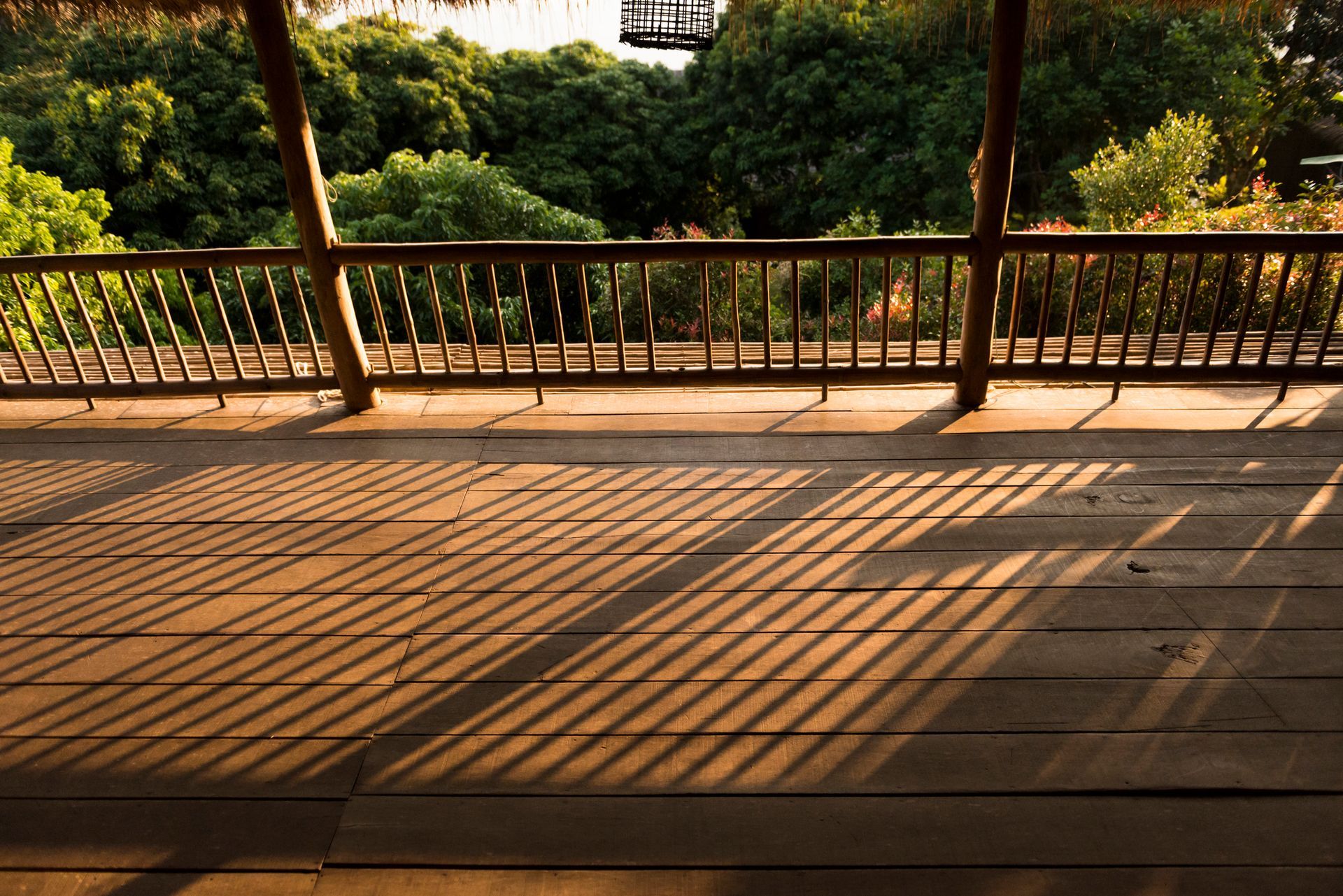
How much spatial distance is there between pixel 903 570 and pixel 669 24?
456 centimetres

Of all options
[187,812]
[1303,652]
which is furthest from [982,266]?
[187,812]

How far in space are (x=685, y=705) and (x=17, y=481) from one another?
2.93 meters

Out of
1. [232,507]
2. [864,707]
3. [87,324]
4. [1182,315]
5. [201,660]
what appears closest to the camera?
[864,707]

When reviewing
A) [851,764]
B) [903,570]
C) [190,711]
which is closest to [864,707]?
[851,764]

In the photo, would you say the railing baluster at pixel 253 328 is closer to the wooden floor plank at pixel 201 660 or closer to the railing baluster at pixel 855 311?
the wooden floor plank at pixel 201 660

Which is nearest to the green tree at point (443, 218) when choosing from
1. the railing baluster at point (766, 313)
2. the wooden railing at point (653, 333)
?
the wooden railing at point (653, 333)

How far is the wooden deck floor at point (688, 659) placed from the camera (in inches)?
61.6

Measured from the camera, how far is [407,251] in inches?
132

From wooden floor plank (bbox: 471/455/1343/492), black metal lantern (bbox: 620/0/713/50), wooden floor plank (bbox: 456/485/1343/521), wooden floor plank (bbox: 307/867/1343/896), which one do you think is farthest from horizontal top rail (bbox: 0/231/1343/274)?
black metal lantern (bbox: 620/0/713/50)

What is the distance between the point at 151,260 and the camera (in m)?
3.39

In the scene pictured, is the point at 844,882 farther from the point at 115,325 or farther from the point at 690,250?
the point at 115,325

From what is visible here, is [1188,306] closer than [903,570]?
No

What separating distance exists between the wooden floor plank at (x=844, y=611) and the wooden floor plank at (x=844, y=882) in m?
0.73

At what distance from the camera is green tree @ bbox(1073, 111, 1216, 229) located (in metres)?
7.46
